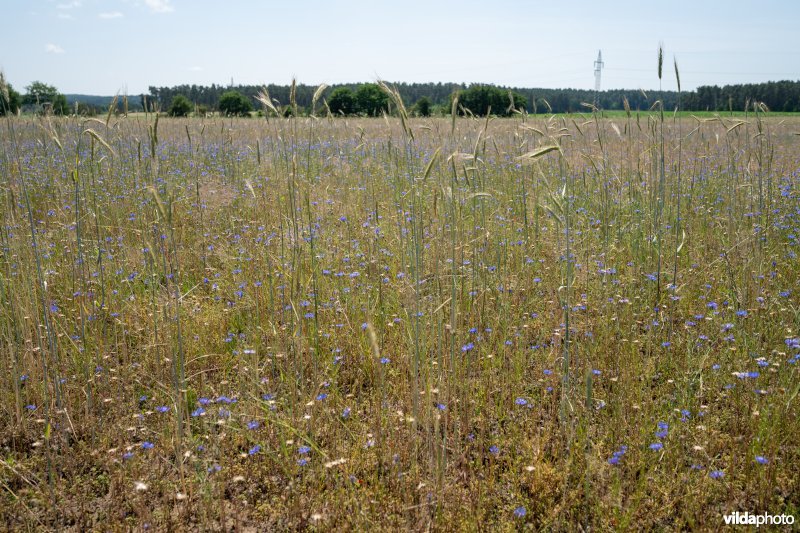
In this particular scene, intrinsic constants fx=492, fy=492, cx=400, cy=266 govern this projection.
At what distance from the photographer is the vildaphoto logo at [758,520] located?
1.92m

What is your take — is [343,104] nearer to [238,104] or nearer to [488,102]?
[488,102]

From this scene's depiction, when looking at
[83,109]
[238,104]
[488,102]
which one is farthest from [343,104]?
[238,104]

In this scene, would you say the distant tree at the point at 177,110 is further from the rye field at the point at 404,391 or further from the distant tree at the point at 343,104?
the rye field at the point at 404,391

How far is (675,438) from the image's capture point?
7.68ft

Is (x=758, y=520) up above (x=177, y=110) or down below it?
below

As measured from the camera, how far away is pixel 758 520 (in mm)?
1926

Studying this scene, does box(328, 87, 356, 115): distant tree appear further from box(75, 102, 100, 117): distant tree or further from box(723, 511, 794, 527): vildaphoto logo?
box(723, 511, 794, 527): vildaphoto logo

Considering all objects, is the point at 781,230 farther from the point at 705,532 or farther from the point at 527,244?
the point at 705,532

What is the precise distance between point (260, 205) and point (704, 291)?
181 inches

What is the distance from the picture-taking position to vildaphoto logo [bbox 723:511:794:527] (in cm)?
192

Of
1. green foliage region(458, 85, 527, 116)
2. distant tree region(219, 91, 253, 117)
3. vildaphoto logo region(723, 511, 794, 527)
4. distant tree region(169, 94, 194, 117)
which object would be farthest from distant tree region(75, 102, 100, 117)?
distant tree region(219, 91, 253, 117)

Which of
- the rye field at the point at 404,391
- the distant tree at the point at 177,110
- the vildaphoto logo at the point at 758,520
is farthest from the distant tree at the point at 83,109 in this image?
the vildaphoto logo at the point at 758,520

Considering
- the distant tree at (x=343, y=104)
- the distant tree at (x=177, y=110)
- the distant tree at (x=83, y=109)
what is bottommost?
the distant tree at (x=83, y=109)

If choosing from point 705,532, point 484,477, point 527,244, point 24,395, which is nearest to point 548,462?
point 484,477
